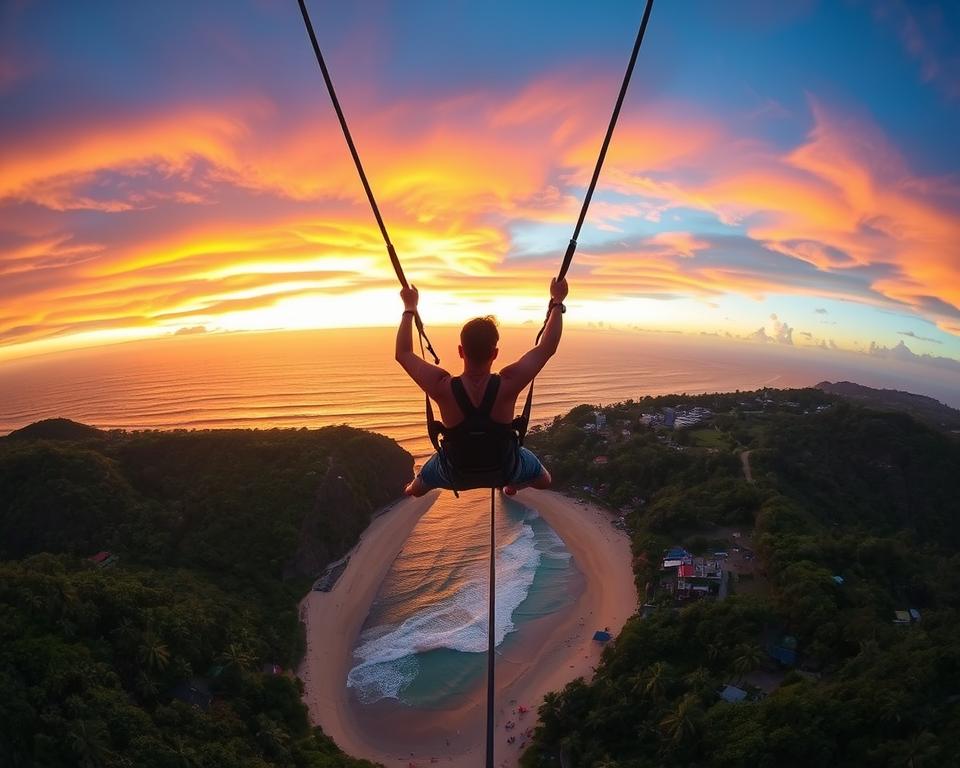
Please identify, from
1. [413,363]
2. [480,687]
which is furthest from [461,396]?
[480,687]

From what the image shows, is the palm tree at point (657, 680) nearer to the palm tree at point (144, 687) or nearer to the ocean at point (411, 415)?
the ocean at point (411, 415)

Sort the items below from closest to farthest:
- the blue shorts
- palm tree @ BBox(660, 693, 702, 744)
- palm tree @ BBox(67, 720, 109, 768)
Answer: the blue shorts
palm tree @ BBox(67, 720, 109, 768)
palm tree @ BBox(660, 693, 702, 744)

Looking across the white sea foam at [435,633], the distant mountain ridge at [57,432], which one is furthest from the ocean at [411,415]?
the distant mountain ridge at [57,432]

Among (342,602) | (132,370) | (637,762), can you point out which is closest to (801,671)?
(637,762)

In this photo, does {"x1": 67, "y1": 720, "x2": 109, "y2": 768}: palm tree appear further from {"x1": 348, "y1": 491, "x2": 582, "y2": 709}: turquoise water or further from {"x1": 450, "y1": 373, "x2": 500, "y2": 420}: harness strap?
{"x1": 450, "y1": 373, "x2": 500, "y2": 420}: harness strap

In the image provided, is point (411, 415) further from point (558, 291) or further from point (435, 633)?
point (558, 291)

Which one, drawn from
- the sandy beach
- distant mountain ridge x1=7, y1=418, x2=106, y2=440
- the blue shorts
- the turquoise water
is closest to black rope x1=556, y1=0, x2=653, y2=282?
the blue shorts
